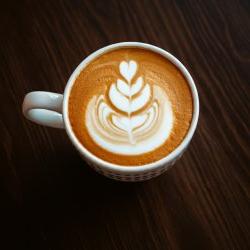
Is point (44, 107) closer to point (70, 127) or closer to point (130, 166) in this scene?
point (70, 127)

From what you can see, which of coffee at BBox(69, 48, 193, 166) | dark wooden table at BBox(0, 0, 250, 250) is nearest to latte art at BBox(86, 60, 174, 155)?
coffee at BBox(69, 48, 193, 166)

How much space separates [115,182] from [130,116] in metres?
0.16

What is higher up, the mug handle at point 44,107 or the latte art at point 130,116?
the mug handle at point 44,107

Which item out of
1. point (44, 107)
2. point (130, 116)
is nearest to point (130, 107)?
point (130, 116)

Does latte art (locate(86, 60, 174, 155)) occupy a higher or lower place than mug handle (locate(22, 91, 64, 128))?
lower

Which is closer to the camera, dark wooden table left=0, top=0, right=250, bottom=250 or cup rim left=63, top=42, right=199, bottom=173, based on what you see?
cup rim left=63, top=42, right=199, bottom=173

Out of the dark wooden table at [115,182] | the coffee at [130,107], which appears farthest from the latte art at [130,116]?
the dark wooden table at [115,182]

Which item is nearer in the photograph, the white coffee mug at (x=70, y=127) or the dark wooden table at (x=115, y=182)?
the white coffee mug at (x=70, y=127)

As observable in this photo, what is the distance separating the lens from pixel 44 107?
2.09 feet

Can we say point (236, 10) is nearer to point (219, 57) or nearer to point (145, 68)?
point (219, 57)

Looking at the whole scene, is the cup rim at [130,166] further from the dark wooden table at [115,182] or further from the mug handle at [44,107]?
the dark wooden table at [115,182]

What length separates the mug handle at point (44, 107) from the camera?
0.63 metres

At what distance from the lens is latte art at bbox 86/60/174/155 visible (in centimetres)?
61

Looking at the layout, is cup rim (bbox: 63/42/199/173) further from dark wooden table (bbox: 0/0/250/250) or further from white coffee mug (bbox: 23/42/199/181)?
dark wooden table (bbox: 0/0/250/250)
